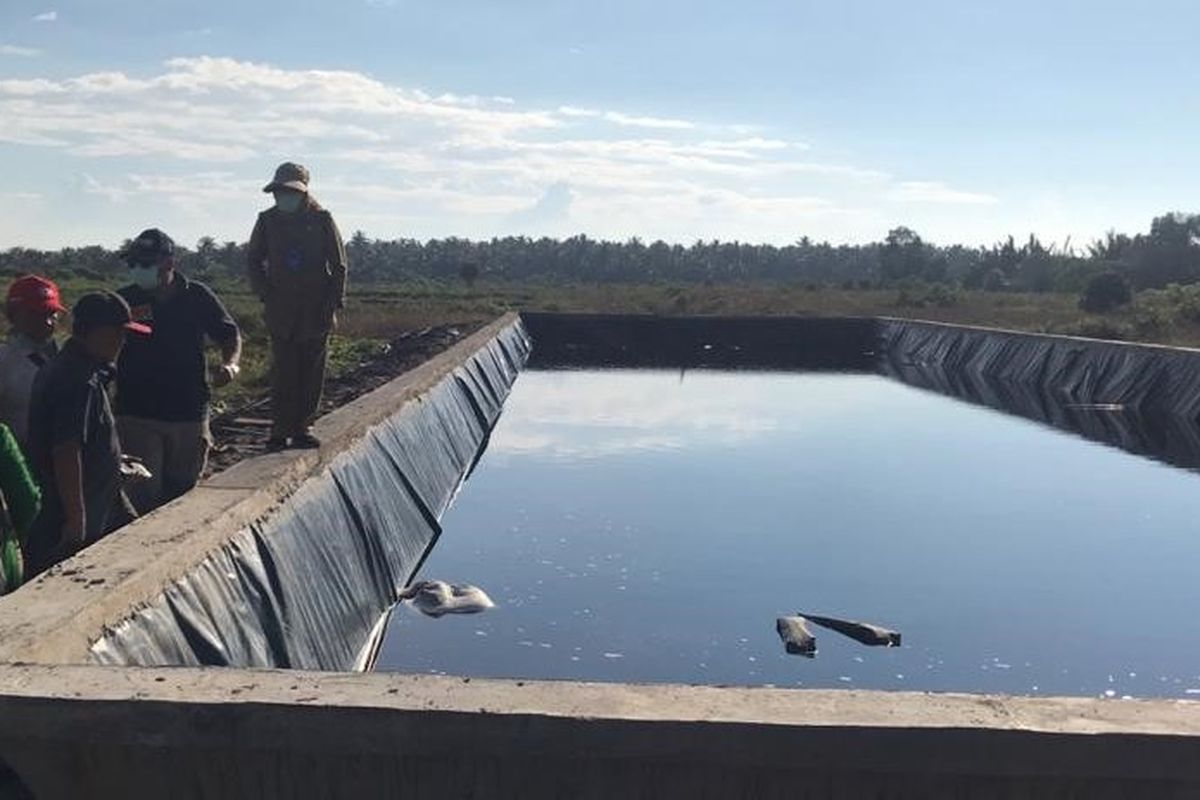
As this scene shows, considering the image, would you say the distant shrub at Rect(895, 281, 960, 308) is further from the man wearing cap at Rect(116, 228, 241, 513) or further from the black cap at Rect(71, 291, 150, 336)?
the black cap at Rect(71, 291, 150, 336)

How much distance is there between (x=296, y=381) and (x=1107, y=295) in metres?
37.4

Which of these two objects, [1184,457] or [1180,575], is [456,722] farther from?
[1184,457]

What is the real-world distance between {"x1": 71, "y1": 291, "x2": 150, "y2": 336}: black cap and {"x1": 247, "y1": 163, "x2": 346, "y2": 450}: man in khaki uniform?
2.30m

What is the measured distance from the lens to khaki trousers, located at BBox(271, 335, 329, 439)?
715 centimetres

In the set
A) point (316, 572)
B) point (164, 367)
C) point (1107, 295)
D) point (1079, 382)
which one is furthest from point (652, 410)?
point (1107, 295)

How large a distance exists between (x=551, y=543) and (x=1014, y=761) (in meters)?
6.59

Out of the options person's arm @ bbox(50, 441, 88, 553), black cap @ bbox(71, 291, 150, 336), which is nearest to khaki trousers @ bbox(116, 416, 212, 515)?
person's arm @ bbox(50, 441, 88, 553)

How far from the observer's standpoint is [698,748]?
3.05 m

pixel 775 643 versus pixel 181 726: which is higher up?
pixel 181 726

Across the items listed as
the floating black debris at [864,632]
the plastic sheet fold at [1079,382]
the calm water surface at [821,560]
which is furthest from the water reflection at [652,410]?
the floating black debris at [864,632]

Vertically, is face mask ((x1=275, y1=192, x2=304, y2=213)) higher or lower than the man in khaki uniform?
higher

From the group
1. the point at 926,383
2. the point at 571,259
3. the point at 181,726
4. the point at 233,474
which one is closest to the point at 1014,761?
the point at 181,726

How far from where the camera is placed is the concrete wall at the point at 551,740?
3.04 meters

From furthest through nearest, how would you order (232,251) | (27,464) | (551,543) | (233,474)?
(232,251)
(551,543)
(233,474)
(27,464)
